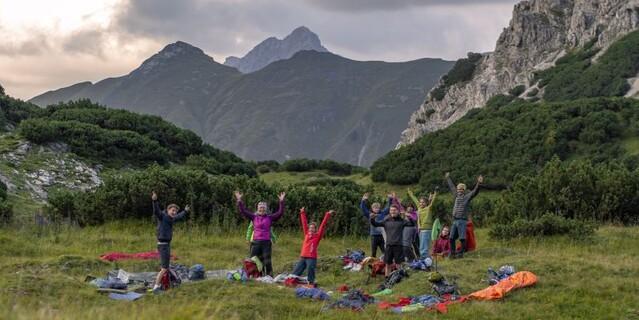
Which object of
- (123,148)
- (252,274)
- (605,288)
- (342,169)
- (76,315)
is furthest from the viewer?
(342,169)

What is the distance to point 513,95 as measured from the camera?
91.4 metres

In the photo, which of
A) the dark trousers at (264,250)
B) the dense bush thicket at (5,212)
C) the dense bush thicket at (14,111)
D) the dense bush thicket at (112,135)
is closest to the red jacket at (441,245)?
the dark trousers at (264,250)

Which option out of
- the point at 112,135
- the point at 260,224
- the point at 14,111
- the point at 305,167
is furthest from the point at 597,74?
the point at 260,224

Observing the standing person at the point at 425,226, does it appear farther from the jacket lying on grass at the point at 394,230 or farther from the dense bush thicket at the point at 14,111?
the dense bush thicket at the point at 14,111

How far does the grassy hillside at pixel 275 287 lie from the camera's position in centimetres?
1041

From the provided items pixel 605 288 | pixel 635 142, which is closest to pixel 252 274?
pixel 605 288

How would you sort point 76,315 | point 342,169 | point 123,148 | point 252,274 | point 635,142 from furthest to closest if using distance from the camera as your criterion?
point 342,169
point 635,142
point 123,148
point 252,274
point 76,315

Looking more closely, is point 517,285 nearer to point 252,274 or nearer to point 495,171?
point 252,274

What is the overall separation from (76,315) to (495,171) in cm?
4539

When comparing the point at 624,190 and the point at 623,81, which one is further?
the point at 623,81

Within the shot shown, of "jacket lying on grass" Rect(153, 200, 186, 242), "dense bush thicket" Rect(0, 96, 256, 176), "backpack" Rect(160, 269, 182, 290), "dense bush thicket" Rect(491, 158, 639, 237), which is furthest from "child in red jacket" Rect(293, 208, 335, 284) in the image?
"dense bush thicket" Rect(0, 96, 256, 176)

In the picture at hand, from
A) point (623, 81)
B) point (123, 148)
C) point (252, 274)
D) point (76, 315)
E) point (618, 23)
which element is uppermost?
point (618, 23)

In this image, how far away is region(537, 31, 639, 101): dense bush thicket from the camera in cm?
7494

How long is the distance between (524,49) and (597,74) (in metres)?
32.4
